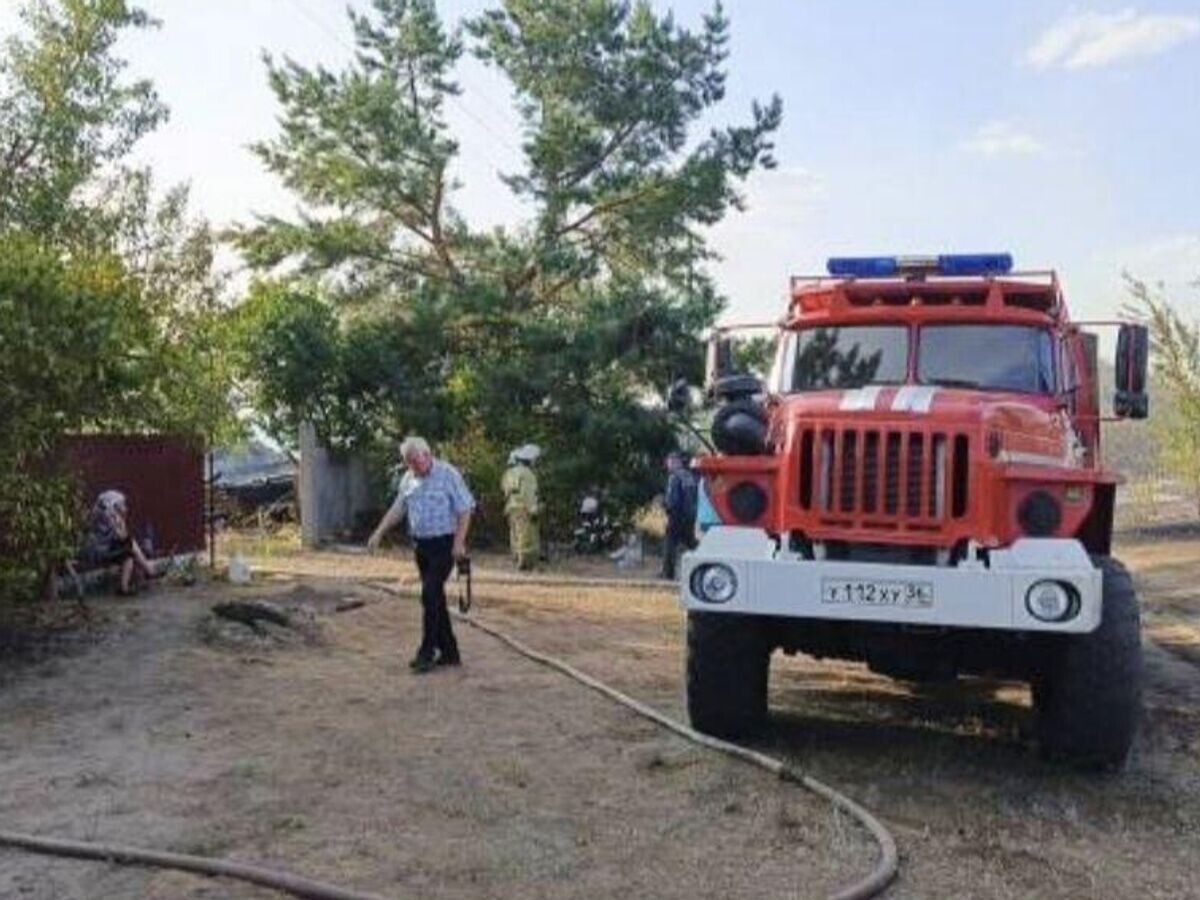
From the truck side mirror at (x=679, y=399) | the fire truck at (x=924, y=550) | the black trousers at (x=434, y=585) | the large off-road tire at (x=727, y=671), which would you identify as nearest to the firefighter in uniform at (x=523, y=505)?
the black trousers at (x=434, y=585)

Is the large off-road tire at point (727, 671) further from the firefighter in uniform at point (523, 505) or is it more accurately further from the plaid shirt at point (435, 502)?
the firefighter in uniform at point (523, 505)

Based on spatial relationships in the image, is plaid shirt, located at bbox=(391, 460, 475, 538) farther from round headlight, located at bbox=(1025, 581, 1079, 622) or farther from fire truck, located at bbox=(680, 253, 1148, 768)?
round headlight, located at bbox=(1025, 581, 1079, 622)

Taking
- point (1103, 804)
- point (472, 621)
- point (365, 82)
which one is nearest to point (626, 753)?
point (1103, 804)

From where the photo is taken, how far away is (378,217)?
2344 cm

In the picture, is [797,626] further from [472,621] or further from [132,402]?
[132,402]

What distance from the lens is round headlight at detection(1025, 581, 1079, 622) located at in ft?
20.7

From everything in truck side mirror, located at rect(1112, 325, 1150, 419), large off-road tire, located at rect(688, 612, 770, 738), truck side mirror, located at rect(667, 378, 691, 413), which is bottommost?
large off-road tire, located at rect(688, 612, 770, 738)

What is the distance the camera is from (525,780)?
663cm

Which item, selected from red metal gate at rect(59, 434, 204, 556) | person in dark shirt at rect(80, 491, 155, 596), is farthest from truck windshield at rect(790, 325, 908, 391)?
red metal gate at rect(59, 434, 204, 556)

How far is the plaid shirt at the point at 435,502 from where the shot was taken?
31.0 feet

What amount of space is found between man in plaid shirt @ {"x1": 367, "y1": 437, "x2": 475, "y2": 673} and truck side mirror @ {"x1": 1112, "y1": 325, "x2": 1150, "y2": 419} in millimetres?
4197

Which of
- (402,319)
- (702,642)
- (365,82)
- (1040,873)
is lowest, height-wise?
(1040,873)

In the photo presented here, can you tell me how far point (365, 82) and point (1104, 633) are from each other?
18.1 meters

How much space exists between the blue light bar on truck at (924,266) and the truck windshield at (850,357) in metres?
0.45
